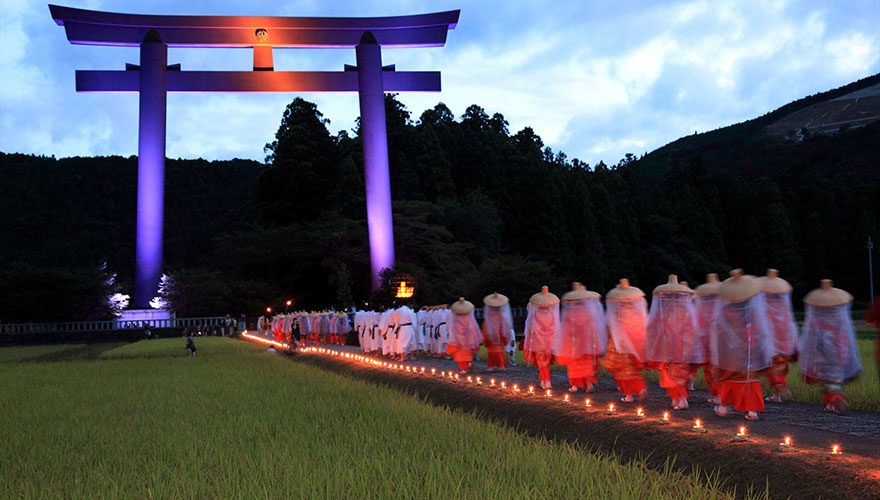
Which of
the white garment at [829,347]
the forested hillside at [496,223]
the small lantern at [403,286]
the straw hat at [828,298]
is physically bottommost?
the white garment at [829,347]

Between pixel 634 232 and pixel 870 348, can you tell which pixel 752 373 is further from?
pixel 634 232

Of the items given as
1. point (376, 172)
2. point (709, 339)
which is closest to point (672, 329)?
point (709, 339)

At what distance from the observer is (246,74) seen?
37.9 metres

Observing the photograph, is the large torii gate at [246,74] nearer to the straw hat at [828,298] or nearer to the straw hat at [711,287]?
the straw hat at [711,287]

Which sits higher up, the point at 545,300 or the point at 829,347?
the point at 545,300

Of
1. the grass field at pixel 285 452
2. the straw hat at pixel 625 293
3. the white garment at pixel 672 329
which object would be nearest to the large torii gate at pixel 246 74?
the grass field at pixel 285 452

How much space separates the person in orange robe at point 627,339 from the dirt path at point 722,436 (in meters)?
0.26

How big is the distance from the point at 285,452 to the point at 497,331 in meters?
7.18

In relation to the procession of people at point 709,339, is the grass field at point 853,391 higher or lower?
lower

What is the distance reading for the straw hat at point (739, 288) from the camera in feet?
25.6

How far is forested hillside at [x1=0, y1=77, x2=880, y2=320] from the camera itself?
147ft

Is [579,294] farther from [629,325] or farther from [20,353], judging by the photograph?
[20,353]

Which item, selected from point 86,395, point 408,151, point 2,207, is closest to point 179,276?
point 408,151

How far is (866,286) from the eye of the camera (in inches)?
2162
